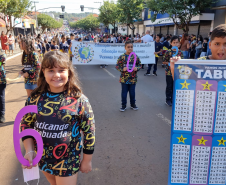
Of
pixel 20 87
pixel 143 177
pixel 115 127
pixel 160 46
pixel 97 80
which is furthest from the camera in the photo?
pixel 160 46

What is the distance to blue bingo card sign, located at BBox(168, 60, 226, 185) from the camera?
1812 mm

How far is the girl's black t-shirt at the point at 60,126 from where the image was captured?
171cm

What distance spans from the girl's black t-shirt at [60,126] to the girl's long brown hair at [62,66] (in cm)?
6

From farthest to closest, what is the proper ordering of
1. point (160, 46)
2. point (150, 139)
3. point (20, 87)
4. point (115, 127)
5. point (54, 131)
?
point (160, 46), point (20, 87), point (115, 127), point (150, 139), point (54, 131)

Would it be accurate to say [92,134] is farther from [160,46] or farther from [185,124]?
[160,46]

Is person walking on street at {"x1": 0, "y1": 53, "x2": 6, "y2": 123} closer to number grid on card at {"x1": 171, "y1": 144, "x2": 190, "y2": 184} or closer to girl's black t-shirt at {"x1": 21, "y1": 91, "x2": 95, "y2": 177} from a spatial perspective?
girl's black t-shirt at {"x1": 21, "y1": 91, "x2": 95, "y2": 177}

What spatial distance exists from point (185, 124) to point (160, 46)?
8.98 metres

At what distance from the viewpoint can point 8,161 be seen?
3.38m

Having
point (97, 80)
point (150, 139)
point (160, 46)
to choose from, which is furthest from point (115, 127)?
point (160, 46)

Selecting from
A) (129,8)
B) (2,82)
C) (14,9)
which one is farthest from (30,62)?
(129,8)

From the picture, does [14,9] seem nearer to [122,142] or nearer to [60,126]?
[122,142]

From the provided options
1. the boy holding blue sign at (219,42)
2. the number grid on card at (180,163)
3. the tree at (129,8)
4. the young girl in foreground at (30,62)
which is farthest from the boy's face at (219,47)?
the tree at (129,8)

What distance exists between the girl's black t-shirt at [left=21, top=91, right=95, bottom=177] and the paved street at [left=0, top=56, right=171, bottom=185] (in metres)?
1.25

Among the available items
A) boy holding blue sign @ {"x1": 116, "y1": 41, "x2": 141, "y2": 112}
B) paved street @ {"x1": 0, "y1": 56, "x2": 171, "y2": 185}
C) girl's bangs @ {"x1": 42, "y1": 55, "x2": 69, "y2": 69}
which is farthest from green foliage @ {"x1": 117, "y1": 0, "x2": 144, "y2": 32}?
girl's bangs @ {"x1": 42, "y1": 55, "x2": 69, "y2": 69}
